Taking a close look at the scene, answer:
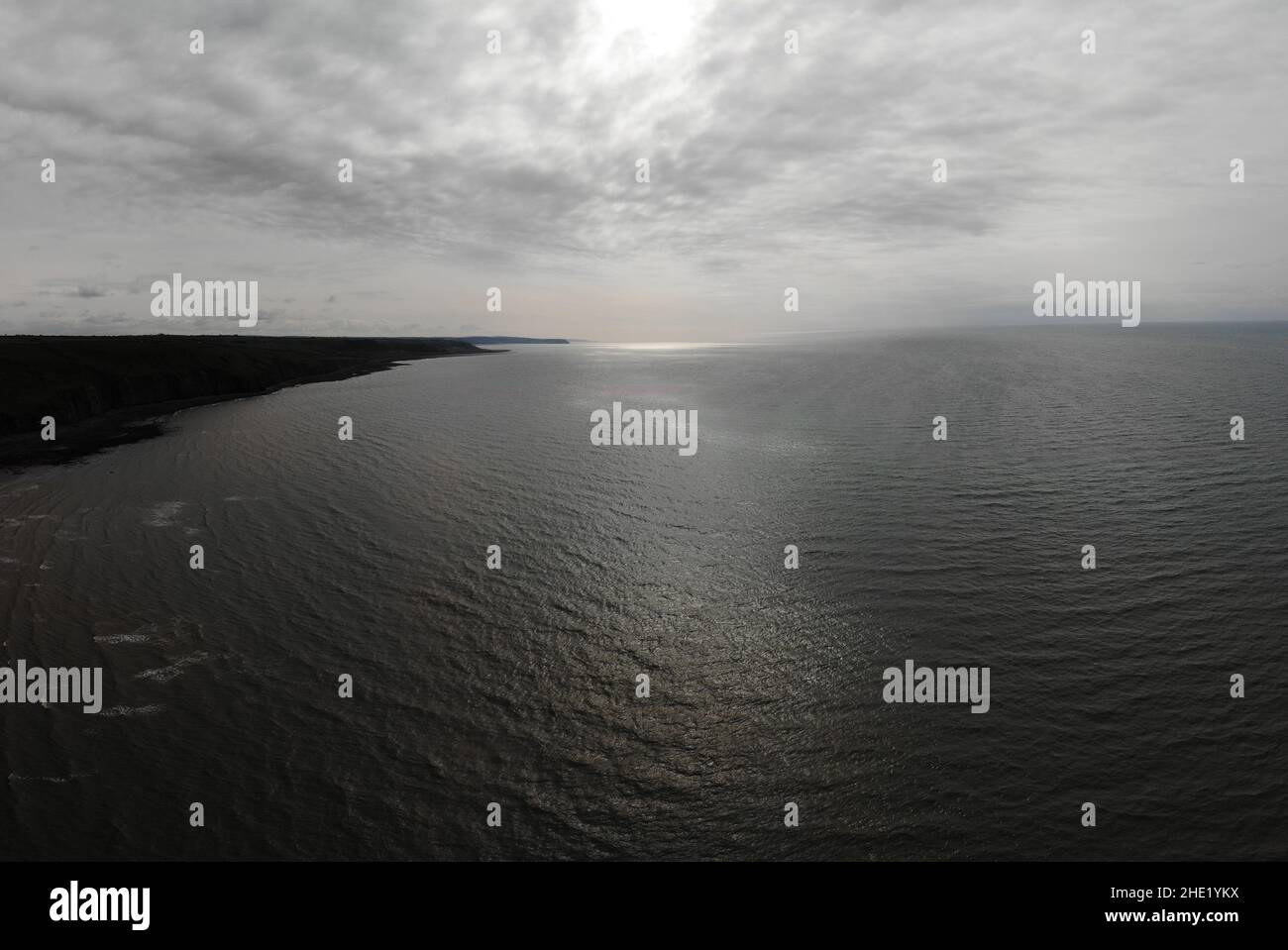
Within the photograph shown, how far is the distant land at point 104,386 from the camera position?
69.8m

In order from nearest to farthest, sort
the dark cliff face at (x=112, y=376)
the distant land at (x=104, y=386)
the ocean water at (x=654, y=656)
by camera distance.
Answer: the ocean water at (x=654, y=656) < the distant land at (x=104, y=386) < the dark cliff face at (x=112, y=376)

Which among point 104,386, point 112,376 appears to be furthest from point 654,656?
point 112,376

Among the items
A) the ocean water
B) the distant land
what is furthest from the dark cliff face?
the ocean water

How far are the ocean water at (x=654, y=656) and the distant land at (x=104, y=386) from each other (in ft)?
70.4

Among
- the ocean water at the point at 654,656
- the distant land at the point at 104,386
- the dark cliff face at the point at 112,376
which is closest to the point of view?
the ocean water at the point at 654,656

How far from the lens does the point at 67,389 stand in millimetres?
82250

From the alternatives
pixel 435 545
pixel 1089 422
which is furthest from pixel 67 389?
pixel 1089 422

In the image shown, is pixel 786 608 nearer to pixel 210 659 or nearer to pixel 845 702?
pixel 845 702

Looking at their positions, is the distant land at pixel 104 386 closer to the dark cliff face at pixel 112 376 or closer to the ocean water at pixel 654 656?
the dark cliff face at pixel 112 376

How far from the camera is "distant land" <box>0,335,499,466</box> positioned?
6981 cm

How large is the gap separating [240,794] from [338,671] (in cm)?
649

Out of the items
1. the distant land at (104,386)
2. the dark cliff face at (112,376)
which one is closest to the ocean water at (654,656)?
the distant land at (104,386)

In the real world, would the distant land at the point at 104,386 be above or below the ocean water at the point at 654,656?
above

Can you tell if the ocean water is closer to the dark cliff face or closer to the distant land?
the distant land
